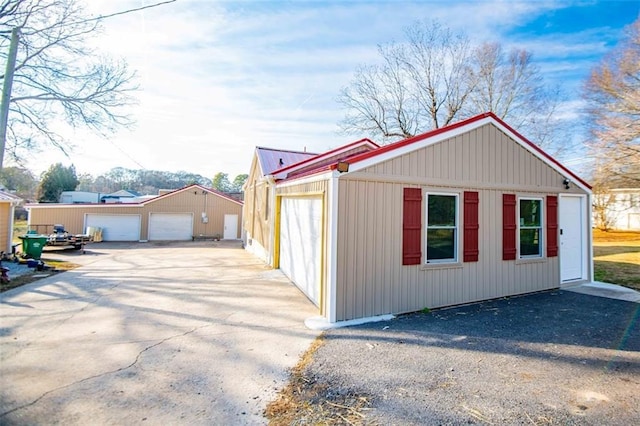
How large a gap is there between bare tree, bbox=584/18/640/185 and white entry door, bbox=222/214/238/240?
2269cm

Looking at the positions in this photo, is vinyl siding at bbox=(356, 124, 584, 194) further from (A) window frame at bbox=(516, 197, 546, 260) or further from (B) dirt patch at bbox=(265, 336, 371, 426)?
(B) dirt patch at bbox=(265, 336, 371, 426)

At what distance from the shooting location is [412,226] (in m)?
5.59

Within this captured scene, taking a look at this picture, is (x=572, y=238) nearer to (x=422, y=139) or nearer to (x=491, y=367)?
(x=422, y=139)

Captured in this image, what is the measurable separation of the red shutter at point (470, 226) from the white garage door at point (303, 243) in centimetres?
294

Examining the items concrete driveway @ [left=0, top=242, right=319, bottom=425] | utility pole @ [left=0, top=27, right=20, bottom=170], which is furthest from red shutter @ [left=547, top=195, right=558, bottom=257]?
utility pole @ [left=0, top=27, right=20, bottom=170]

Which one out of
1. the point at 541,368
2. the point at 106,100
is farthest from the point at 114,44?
the point at 541,368

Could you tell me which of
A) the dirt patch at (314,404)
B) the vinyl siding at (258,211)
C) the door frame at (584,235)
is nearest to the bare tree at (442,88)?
the vinyl siding at (258,211)

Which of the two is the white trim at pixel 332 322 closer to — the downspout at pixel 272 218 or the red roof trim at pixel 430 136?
the red roof trim at pixel 430 136

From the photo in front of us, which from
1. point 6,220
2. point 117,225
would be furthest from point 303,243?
point 117,225

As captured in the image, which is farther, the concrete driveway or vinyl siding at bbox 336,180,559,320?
vinyl siding at bbox 336,180,559,320

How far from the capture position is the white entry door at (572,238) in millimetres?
7586

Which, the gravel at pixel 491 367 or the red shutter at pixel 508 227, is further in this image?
the red shutter at pixel 508 227

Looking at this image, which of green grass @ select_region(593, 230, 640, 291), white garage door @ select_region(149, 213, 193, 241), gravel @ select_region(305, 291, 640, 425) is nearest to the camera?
gravel @ select_region(305, 291, 640, 425)

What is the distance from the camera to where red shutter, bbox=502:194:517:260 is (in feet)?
21.6
